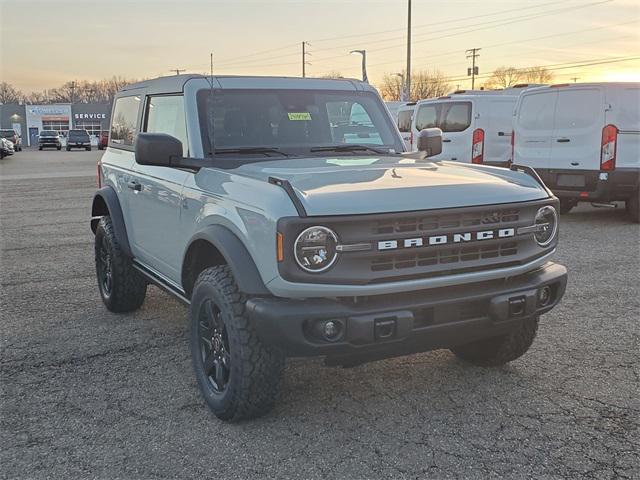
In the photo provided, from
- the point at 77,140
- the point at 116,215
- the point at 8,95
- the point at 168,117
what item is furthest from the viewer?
the point at 8,95

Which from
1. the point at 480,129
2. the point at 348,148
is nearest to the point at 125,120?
the point at 348,148

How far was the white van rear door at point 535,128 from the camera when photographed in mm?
A: 10570

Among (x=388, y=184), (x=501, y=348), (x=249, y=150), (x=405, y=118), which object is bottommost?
(x=501, y=348)

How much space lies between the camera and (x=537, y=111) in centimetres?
1079

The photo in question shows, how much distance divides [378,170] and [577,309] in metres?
2.75

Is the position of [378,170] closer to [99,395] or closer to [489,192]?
[489,192]

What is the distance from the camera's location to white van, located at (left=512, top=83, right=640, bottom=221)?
970 centimetres

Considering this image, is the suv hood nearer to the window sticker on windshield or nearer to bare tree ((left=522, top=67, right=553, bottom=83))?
the window sticker on windshield

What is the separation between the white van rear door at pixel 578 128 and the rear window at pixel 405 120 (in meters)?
7.86

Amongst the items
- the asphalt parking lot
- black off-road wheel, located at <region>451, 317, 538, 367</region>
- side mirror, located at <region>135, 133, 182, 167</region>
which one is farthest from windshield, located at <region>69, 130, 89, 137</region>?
black off-road wheel, located at <region>451, 317, 538, 367</region>

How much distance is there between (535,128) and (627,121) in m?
1.53

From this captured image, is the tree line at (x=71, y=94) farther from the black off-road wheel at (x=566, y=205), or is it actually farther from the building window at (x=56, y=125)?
the black off-road wheel at (x=566, y=205)

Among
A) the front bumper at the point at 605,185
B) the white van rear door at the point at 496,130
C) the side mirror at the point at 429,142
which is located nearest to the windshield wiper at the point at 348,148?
the side mirror at the point at 429,142

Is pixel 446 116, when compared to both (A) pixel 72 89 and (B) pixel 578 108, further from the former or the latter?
(A) pixel 72 89
